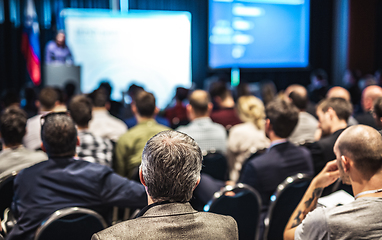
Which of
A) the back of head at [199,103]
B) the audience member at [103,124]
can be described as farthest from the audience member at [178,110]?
the back of head at [199,103]

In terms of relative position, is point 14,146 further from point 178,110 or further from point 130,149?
point 178,110

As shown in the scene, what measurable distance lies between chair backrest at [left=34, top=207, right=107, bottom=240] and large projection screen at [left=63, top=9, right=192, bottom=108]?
7.41m

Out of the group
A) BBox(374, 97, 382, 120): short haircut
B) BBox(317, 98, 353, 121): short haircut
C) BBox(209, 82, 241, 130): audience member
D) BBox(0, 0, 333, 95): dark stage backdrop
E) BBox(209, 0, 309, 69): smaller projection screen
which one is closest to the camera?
BBox(374, 97, 382, 120): short haircut

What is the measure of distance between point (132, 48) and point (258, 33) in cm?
378

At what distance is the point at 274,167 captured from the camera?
246 cm

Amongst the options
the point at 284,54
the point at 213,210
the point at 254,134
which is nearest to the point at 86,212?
the point at 213,210

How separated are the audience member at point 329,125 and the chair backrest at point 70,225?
1759mm

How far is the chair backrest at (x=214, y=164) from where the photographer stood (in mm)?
3115

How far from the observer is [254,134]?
3.67m

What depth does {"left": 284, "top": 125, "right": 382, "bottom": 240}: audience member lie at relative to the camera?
1361 millimetres

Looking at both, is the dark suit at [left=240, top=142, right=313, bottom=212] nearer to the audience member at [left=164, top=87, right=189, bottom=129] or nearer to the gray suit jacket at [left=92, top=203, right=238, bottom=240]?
the gray suit jacket at [left=92, top=203, right=238, bottom=240]

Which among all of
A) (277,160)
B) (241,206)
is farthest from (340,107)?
(241,206)

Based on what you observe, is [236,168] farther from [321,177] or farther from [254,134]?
[321,177]

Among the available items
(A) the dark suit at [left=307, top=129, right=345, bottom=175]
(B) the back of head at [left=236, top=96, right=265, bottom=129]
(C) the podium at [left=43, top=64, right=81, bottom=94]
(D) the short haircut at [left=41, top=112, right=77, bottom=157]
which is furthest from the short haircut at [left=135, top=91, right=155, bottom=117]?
(C) the podium at [left=43, top=64, right=81, bottom=94]
